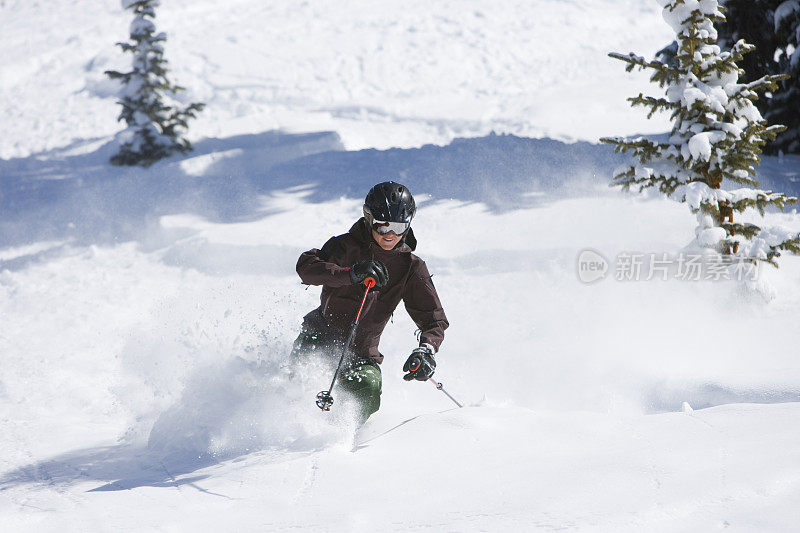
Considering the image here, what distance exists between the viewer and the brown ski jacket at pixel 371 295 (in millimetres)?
5152

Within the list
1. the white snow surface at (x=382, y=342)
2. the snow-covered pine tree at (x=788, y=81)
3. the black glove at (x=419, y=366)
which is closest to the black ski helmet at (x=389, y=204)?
the black glove at (x=419, y=366)

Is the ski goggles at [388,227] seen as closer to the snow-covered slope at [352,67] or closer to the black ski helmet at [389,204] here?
the black ski helmet at [389,204]

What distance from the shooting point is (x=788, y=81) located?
1266cm

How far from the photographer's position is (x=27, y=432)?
19.3 feet

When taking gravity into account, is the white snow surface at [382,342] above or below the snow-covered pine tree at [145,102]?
below

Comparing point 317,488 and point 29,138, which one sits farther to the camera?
point 29,138

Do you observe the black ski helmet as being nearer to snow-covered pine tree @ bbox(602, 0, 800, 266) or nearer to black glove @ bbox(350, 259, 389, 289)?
black glove @ bbox(350, 259, 389, 289)

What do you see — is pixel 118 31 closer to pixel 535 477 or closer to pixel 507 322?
pixel 507 322

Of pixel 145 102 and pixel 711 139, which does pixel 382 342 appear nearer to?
pixel 711 139

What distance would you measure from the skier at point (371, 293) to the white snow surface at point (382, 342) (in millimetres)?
213

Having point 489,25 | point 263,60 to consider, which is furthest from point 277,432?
point 489,25

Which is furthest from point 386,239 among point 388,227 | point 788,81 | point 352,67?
point 352,67

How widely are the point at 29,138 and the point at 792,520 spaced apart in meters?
19.9

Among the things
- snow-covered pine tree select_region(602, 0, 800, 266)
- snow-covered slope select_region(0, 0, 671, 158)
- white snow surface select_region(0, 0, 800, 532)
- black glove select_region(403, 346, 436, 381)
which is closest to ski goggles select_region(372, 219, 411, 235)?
black glove select_region(403, 346, 436, 381)
